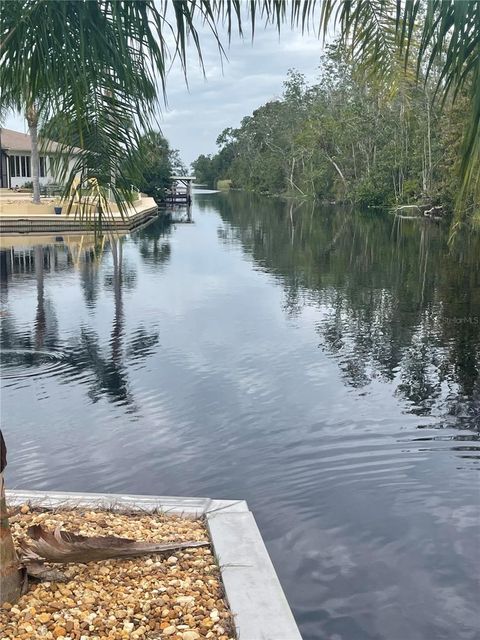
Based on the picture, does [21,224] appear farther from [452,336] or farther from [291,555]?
[291,555]

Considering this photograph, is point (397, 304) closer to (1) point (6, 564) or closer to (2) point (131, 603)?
(2) point (131, 603)

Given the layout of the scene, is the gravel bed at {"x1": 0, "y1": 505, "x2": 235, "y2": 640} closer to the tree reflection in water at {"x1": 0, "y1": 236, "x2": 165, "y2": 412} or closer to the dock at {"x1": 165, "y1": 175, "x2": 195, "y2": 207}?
the tree reflection in water at {"x1": 0, "y1": 236, "x2": 165, "y2": 412}

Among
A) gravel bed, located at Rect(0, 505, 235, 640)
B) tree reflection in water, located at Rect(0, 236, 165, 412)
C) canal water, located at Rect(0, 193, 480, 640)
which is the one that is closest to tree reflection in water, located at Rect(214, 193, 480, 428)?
canal water, located at Rect(0, 193, 480, 640)

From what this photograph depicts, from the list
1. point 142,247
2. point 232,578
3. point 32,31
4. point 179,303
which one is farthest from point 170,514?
point 142,247

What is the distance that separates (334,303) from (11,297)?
6.31 m

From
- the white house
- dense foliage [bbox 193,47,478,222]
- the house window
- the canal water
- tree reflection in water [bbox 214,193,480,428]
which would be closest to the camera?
the canal water

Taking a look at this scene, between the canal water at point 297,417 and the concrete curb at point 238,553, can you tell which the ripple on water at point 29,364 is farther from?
the concrete curb at point 238,553

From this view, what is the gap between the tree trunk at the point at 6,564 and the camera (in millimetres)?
2871

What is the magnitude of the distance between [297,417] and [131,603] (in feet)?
13.4

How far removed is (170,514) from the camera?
12.9 feet

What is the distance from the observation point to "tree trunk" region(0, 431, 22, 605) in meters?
2.87

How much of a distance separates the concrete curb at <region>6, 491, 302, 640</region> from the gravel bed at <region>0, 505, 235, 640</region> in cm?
7

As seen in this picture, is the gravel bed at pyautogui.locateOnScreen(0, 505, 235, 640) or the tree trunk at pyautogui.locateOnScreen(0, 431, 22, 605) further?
the tree trunk at pyautogui.locateOnScreen(0, 431, 22, 605)

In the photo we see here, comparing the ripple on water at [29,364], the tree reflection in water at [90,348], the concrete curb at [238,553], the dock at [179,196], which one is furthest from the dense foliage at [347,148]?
the concrete curb at [238,553]
